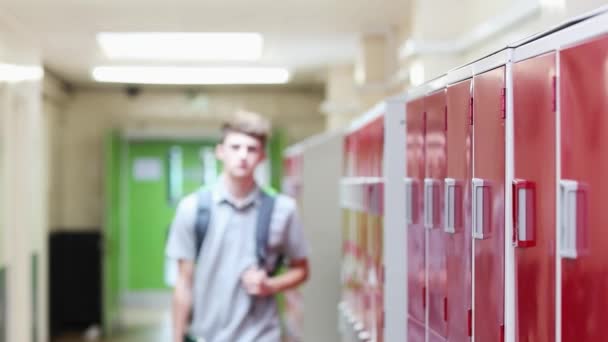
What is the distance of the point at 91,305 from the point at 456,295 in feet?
29.2

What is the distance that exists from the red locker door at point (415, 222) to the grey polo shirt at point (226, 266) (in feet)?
2.77

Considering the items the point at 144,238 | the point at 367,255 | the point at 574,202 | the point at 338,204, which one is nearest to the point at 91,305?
the point at 144,238

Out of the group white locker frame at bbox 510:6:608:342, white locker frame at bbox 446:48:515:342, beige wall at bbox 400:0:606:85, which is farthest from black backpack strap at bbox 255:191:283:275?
white locker frame at bbox 510:6:608:342

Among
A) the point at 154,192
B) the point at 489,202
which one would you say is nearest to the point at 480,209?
the point at 489,202

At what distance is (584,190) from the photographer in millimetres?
1446

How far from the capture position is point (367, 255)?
151 inches

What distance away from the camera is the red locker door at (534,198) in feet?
5.20

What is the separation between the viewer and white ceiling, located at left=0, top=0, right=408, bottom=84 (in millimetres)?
6020

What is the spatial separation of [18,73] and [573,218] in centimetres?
482

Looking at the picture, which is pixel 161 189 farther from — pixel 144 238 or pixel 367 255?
pixel 367 255

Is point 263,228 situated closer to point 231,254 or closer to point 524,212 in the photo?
point 231,254

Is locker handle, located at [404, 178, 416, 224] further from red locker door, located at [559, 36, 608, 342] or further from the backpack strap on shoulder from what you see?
red locker door, located at [559, 36, 608, 342]

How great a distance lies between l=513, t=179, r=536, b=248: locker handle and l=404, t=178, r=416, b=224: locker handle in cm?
91

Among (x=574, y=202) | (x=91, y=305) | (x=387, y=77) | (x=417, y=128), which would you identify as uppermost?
(x=387, y=77)
